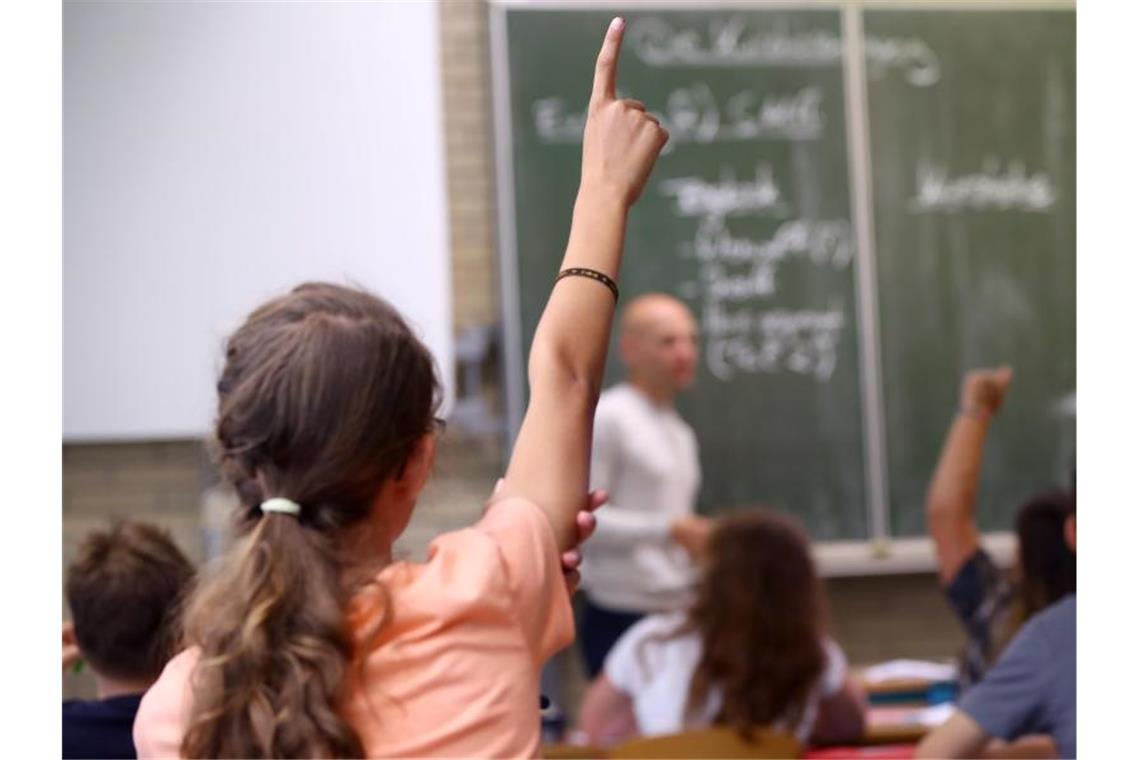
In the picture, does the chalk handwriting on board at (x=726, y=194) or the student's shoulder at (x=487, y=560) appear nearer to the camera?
the student's shoulder at (x=487, y=560)

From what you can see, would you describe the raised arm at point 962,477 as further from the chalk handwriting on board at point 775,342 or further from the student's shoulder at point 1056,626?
the chalk handwriting on board at point 775,342

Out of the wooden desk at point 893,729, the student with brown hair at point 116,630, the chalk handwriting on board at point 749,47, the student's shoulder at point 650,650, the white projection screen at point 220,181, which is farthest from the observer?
the chalk handwriting on board at point 749,47

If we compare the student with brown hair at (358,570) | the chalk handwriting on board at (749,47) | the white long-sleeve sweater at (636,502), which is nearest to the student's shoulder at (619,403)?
the white long-sleeve sweater at (636,502)

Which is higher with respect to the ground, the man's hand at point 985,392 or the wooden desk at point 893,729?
the man's hand at point 985,392

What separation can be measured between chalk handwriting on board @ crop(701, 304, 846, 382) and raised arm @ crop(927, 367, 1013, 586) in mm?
2166

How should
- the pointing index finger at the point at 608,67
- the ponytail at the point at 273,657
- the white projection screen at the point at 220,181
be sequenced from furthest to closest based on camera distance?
the white projection screen at the point at 220,181 < the pointing index finger at the point at 608,67 < the ponytail at the point at 273,657

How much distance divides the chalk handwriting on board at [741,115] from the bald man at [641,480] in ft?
1.92

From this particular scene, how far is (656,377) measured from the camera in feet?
16.2

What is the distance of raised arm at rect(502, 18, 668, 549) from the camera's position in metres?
1.35

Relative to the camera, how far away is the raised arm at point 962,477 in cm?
303

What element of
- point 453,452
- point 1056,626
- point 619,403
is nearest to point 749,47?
point 619,403

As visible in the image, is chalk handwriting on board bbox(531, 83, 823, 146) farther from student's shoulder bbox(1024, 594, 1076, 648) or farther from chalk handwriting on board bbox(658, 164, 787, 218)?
student's shoulder bbox(1024, 594, 1076, 648)

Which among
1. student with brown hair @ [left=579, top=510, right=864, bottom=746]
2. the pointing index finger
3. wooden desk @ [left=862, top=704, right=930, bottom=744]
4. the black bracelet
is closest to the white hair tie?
the black bracelet

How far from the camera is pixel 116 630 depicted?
2.18m
